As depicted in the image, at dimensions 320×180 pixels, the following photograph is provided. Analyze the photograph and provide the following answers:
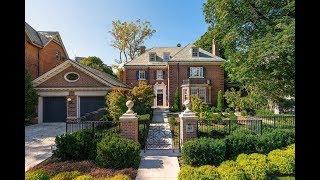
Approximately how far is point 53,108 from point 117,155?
1736 cm

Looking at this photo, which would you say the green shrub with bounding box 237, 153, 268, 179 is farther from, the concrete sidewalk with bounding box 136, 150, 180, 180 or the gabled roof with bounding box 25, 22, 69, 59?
the gabled roof with bounding box 25, 22, 69, 59

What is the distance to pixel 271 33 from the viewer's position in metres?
19.8

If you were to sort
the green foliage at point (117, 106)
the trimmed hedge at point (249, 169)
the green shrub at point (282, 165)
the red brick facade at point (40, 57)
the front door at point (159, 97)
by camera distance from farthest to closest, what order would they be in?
the front door at point (159, 97) < the red brick facade at point (40, 57) < the green foliage at point (117, 106) < the green shrub at point (282, 165) < the trimmed hedge at point (249, 169)

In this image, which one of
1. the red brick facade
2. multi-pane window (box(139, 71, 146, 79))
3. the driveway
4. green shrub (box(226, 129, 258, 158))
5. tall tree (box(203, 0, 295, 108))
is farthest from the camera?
multi-pane window (box(139, 71, 146, 79))

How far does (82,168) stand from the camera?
11.0 metres

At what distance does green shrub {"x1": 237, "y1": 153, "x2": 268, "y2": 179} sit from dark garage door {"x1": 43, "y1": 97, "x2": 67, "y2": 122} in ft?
65.9

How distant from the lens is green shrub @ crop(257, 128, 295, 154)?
13.1 meters

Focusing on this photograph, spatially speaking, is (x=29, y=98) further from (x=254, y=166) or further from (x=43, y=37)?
(x=254, y=166)

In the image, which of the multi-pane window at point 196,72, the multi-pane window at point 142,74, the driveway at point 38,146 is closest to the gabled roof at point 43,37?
the multi-pane window at point 142,74

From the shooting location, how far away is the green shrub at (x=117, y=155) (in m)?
11.4

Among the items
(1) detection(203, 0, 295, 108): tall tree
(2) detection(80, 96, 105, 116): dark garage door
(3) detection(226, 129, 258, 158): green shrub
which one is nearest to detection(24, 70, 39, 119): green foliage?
(2) detection(80, 96, 105, 116): dark garage door

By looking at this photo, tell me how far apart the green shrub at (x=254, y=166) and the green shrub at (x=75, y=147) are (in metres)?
6.31

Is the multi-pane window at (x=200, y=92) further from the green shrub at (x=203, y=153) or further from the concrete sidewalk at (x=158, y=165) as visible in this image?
the green shrub at (x=203, y=153)
